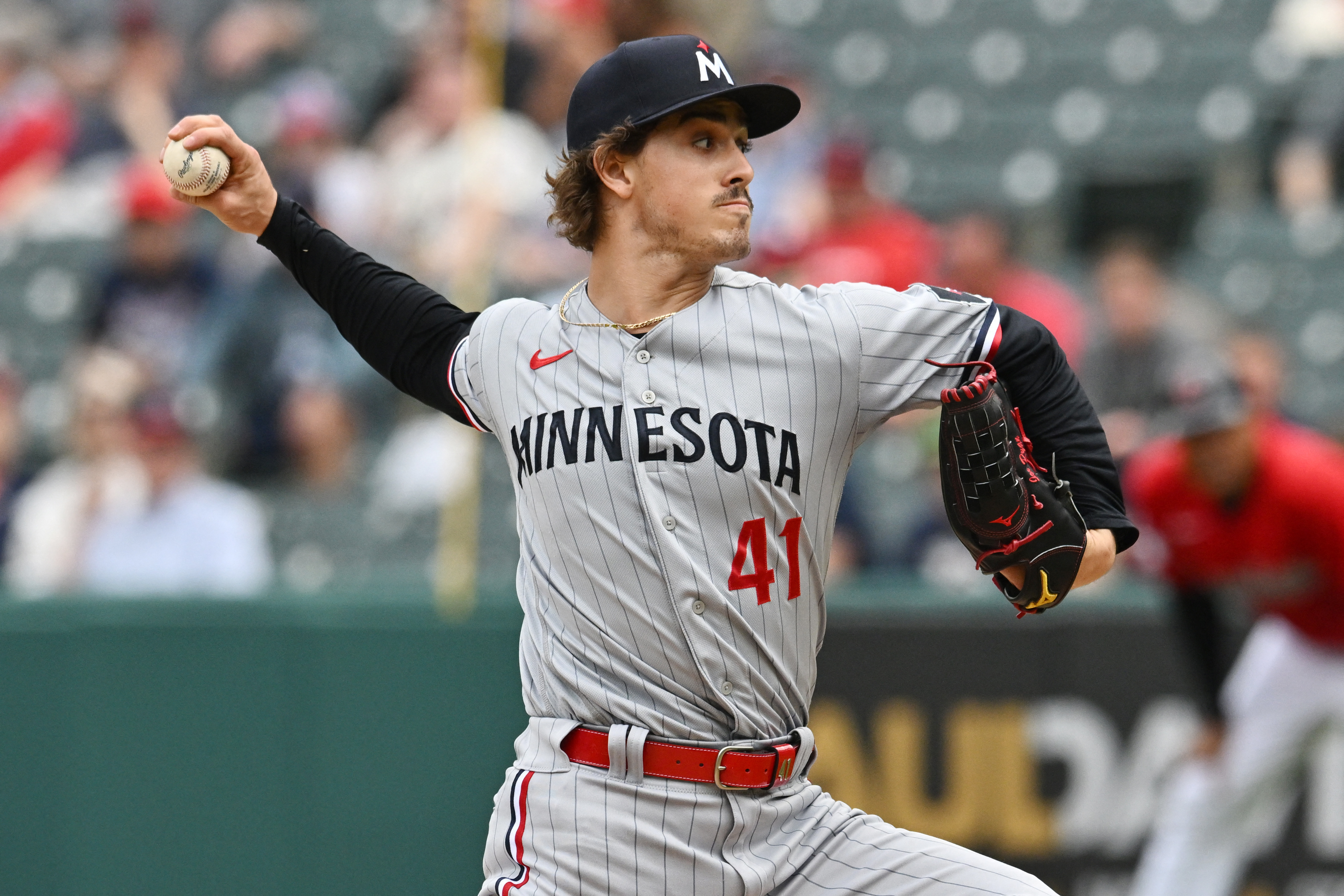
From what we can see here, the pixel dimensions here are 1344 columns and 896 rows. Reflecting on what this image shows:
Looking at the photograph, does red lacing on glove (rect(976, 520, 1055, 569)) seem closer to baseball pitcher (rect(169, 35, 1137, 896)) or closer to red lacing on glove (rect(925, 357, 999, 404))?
baseball pitcher (rect(169, 35, 1137, 896))

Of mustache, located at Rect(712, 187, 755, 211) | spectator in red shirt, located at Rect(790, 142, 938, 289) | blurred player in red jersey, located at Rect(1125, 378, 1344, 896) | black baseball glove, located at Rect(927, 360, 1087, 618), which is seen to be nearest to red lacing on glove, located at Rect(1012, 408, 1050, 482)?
black baseball glove, located at Rect(927, 360, 1087, 618)

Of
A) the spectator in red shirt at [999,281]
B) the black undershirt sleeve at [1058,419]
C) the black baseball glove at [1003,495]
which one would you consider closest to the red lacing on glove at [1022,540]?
the black baseball glove at [1003,495]

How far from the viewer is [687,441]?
3064mm

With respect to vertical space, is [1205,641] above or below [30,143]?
below

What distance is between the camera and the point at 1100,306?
823cm

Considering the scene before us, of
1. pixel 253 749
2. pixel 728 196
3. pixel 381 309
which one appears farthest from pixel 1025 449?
pixel 253 749

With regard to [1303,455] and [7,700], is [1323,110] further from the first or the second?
[7,700]

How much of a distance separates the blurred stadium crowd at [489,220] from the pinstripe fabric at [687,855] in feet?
11.8

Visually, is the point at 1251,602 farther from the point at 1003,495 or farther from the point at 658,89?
the point at 658,89

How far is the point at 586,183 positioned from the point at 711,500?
0.71 m

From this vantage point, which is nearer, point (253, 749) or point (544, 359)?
point (544, 359)

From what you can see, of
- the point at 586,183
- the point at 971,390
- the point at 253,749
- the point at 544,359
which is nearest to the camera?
the point at 971,390

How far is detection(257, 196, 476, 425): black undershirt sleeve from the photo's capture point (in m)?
3.46

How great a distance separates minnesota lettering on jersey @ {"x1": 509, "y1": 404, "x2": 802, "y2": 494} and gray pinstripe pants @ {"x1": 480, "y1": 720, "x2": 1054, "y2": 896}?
Result: 22.2 inches
